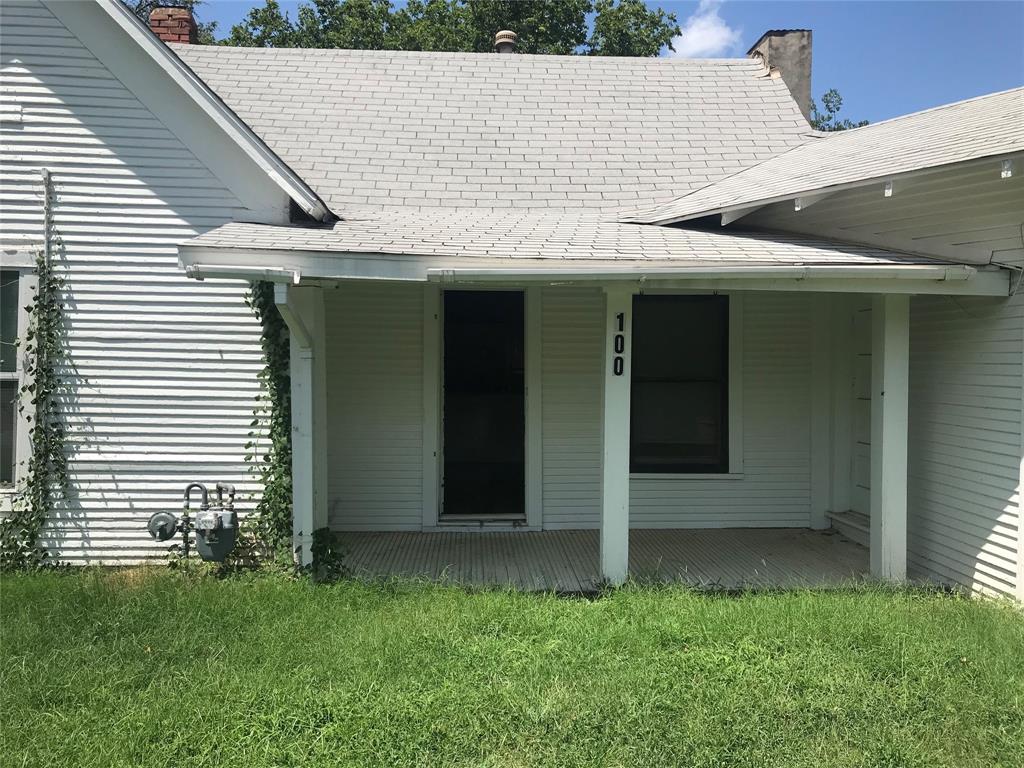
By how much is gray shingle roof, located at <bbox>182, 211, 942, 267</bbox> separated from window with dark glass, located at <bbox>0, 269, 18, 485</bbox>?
74.4 inches

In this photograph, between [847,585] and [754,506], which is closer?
[847,585]

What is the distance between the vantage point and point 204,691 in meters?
3.77

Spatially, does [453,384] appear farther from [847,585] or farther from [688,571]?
[847,585]

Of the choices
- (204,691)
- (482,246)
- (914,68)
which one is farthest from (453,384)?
(914,68)

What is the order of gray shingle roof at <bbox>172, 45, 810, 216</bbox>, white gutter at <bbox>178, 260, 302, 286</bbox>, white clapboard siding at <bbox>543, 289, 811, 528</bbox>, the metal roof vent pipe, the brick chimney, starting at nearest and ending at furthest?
1. white gutter at <bbox>178, 260, 302, 286</bbox>
2. gray shingle roof at <bbox>172, 45, 810, 216</bbox>
3. white clapboard siding at <bbox>543, 289, 811, 528</bbox>
4. the brick chimney
5. the metal roof vent pipe

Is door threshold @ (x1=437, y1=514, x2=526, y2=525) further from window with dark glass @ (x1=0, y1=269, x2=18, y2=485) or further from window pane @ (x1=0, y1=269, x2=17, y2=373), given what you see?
window pane @ (x1=0, y1=269, x2=17, y2=373)

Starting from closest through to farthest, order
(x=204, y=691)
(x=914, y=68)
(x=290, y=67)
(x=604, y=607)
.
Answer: (x=204, y=691)
(x=604, y=607)
(x=290, y=67)
(x=914, y=68)

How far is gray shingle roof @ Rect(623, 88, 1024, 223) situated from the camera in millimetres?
5137

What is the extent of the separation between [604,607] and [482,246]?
2.62 metres

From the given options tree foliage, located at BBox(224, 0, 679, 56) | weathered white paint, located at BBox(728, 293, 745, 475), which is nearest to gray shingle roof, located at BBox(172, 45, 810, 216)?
weathered white paint, located at BBox(728, 293, 745, 475)

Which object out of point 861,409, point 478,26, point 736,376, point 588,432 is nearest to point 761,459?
point 736,376

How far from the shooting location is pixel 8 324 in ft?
19.8

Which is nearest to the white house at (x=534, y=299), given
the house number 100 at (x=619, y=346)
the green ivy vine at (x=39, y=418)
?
the house number 100 at (x=619, y=346)

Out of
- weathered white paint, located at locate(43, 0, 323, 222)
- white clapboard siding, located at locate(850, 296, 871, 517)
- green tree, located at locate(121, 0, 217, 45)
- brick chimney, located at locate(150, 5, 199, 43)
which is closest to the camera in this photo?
weathered white paint, located at locate(43, 0, 323, 222)
